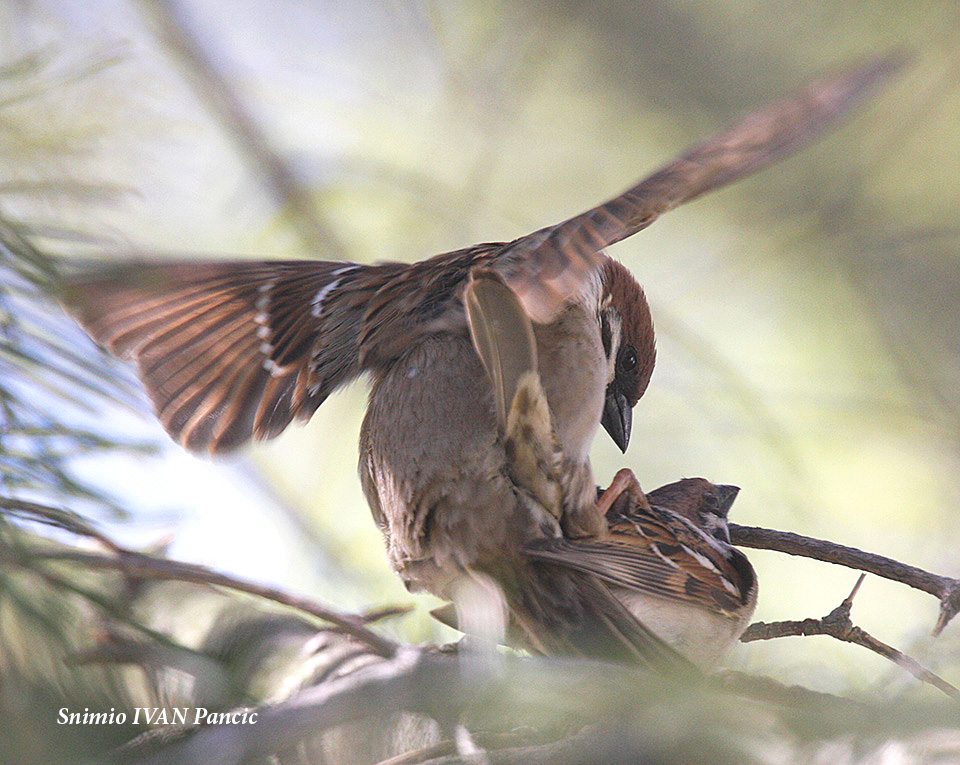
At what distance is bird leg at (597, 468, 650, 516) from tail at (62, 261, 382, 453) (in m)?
0.44

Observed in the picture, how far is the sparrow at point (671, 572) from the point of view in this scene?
1.23 metres

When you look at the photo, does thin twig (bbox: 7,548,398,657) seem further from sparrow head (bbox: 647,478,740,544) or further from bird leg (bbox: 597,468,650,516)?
sparrow head (bbox: 647,478,740,544)

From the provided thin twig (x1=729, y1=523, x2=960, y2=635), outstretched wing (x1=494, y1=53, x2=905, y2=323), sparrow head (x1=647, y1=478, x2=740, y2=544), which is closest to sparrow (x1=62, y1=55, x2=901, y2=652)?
outstretched wing (x1=494, y1=53, x2=905, y2=323)

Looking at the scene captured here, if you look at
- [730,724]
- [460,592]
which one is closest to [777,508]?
[460,592]

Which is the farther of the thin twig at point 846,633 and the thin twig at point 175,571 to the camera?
the thin twig at point 846,633

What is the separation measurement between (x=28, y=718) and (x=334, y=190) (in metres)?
2.77

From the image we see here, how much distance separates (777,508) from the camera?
303 cm

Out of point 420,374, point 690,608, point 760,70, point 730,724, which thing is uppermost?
point 760,70

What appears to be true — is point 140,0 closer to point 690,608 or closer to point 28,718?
point 690,608

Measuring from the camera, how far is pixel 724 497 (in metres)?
1.67

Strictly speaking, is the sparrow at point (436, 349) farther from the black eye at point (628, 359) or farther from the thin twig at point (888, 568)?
the thin twig at point (888, 568)

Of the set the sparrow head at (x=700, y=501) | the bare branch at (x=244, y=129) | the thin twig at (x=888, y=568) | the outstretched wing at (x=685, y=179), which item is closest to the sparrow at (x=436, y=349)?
the outstretched wing at (x=685, y=179)

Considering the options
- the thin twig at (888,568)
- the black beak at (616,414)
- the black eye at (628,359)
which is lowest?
the thin twig at (888,568)

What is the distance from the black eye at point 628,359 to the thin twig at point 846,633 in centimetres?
47
